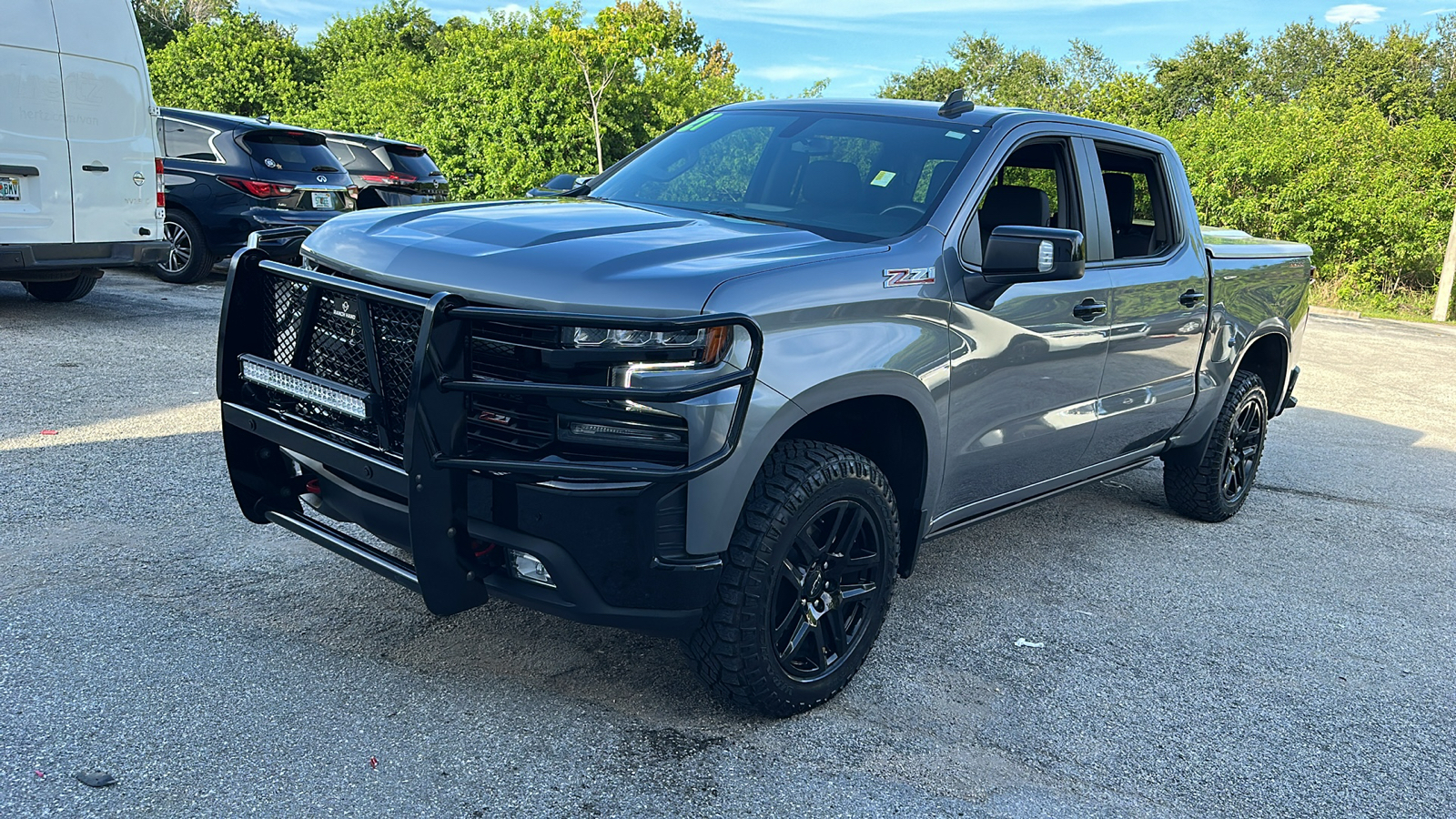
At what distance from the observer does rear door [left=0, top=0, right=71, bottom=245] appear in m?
7.85

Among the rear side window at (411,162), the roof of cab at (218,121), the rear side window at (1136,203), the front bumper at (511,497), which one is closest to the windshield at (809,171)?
the rear side window at (1136,203)

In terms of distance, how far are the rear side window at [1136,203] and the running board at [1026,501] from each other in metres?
0.95

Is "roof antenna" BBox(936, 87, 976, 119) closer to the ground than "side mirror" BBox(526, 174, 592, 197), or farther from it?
farther from it

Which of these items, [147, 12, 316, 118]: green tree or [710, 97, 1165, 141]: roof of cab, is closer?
[710, 97, 1165, 141]: roof of cab

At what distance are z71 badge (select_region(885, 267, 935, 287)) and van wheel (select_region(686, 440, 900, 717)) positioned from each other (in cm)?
55

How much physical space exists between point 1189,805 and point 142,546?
3737 millimetres

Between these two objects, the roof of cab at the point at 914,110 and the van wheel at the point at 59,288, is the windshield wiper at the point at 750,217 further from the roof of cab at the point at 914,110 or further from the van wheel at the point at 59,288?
the van wheel at the point at 59,288

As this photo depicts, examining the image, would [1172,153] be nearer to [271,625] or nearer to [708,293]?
[708,293]

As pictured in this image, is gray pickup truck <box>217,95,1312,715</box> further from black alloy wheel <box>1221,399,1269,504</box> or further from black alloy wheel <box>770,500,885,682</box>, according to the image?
black alloy wheel <box>1221,399,1269,504</box>

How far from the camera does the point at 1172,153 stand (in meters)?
5.55

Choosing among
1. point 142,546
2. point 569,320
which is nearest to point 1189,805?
point 569,320

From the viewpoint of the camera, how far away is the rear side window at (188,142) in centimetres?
1141

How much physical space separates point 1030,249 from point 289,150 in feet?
32.8

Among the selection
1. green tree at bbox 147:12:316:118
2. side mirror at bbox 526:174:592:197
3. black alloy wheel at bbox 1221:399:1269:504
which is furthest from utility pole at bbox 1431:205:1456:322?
green tree at bbox 147:12:316:118
